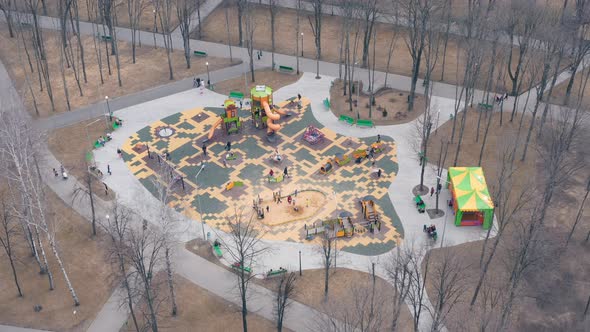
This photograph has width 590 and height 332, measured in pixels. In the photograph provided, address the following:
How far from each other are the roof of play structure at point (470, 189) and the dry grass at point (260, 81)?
3300cm

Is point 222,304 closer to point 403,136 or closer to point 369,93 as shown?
point 403,136

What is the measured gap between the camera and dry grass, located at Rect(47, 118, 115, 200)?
7856cm

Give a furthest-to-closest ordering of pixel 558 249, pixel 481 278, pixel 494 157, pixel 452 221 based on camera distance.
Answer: pixel 494 157 → pixel 452 221 → pixel 558 249 → pixel 481 278

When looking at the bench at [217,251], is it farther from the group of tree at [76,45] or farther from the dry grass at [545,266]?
the group of tree at [76,45]

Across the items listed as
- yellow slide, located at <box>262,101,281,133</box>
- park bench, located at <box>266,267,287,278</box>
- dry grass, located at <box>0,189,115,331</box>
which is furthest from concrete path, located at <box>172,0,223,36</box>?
park bench, located at <box>266,267,287,278</box>

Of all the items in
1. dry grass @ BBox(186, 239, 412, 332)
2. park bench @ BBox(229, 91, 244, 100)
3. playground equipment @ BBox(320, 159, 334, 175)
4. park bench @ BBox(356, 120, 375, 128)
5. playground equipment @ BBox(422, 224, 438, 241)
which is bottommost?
dry grass @ BBox(186, 239, 412, 332)

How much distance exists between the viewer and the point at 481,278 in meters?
61.4

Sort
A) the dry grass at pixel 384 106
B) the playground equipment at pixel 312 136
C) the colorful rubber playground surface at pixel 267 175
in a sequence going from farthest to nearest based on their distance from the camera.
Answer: the dry grass at pixel 384 106 < the playground equipment at pixel 312 136 < the colorful rubber playground surface at pixel 267 175

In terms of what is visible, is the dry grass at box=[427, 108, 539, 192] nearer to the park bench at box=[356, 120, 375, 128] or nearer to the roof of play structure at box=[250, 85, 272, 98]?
the park bench at box=[356, 120, 375, 128]

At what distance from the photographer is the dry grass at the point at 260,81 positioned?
96938 millimetres

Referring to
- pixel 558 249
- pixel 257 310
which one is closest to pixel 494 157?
pixel 558 249

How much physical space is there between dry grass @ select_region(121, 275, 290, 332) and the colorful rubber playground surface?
34.6ft

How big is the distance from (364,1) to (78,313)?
61.4 metres

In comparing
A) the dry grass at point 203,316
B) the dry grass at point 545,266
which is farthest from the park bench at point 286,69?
the dry grass at point 203,316
